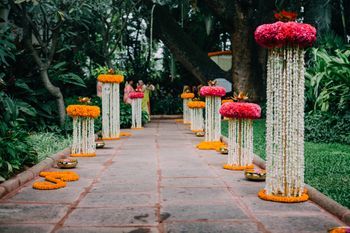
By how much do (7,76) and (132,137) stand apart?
282cm

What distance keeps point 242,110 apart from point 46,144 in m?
3.72

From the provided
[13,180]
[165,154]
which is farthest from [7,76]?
[13,180]

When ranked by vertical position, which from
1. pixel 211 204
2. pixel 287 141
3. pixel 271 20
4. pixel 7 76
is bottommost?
pixel 211 204

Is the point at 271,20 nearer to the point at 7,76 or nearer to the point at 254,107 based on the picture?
the point at 7,76

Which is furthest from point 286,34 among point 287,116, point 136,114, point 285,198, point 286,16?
point 136,114

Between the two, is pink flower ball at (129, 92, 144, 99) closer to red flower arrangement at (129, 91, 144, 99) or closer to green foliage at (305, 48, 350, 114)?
red flower arrangement at (129, 91, 144, 99)

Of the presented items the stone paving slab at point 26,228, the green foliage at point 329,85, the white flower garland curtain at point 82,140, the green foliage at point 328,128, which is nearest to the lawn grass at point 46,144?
the white flower garland curtain at point 82,140

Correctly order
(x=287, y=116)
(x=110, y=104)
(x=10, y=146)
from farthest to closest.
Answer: (x=110, y=104) → (x=10, y=146) → (x=287, y=116)

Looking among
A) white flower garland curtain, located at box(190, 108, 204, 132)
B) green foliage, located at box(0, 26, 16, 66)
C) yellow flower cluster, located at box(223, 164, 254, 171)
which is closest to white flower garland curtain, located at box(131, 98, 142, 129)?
white flower garland curtain, located at box(190, 108, 204, 132)

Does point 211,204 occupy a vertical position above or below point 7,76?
below

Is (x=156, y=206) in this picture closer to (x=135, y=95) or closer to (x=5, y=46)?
(x=5, y=46)

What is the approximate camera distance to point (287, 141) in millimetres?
4273

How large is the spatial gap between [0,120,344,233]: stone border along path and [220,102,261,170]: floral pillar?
0.86 ft

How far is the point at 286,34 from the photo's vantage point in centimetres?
413
